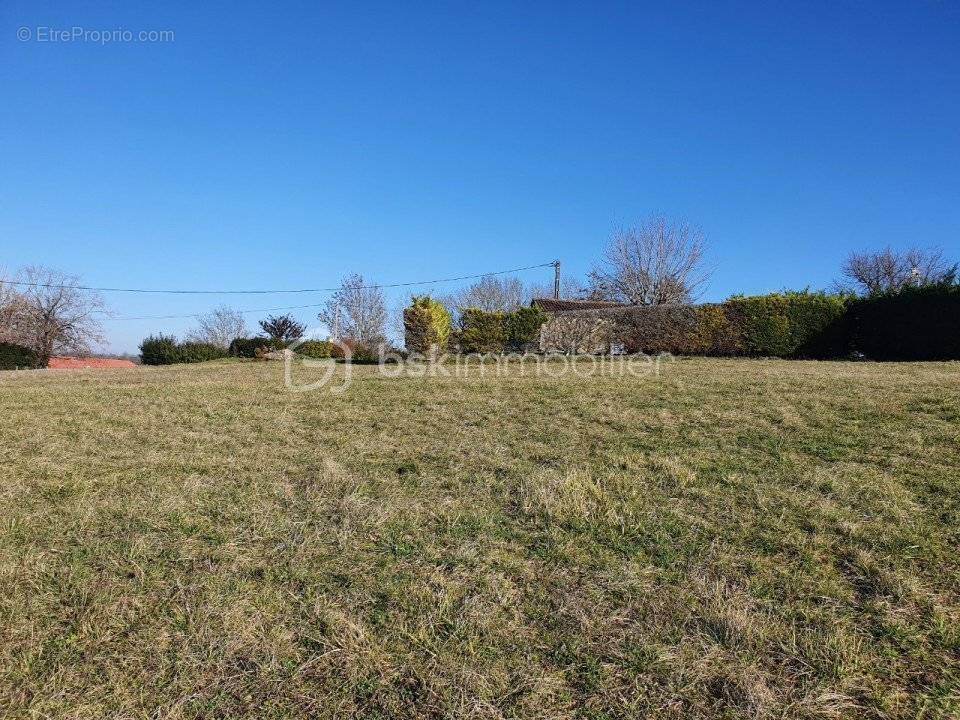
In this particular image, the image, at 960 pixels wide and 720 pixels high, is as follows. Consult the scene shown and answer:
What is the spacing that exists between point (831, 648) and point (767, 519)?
115 cm

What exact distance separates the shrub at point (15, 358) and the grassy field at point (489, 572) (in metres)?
19.3

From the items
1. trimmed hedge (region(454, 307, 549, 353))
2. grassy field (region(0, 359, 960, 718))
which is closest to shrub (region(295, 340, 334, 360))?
trimmed hedge (region(454, 307, 549, 353))

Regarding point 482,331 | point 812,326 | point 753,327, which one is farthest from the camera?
point 482,331

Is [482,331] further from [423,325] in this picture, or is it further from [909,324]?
[909,324]

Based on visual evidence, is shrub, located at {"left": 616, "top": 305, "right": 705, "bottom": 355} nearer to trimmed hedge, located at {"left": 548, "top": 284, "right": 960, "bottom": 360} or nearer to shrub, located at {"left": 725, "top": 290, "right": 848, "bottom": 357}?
trimmed hedge, located at {"left": 548, "top": 284, "right": 960, "bottom": 360}

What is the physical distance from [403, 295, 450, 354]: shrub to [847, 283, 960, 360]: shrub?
11.3 meters

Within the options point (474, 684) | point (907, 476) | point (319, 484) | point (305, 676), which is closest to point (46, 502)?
point (319, 484)

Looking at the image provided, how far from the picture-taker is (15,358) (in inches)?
763

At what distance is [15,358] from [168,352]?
5.12 m

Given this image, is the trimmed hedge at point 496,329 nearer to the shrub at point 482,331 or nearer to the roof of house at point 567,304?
the shrub at point 482,331

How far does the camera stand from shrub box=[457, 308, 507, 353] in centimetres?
1519

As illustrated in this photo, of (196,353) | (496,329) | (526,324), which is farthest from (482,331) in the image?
(196,353)

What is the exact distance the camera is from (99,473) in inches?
156

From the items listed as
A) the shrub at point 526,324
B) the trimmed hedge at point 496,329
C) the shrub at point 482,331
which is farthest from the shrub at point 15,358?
the shrub at point 526,324
